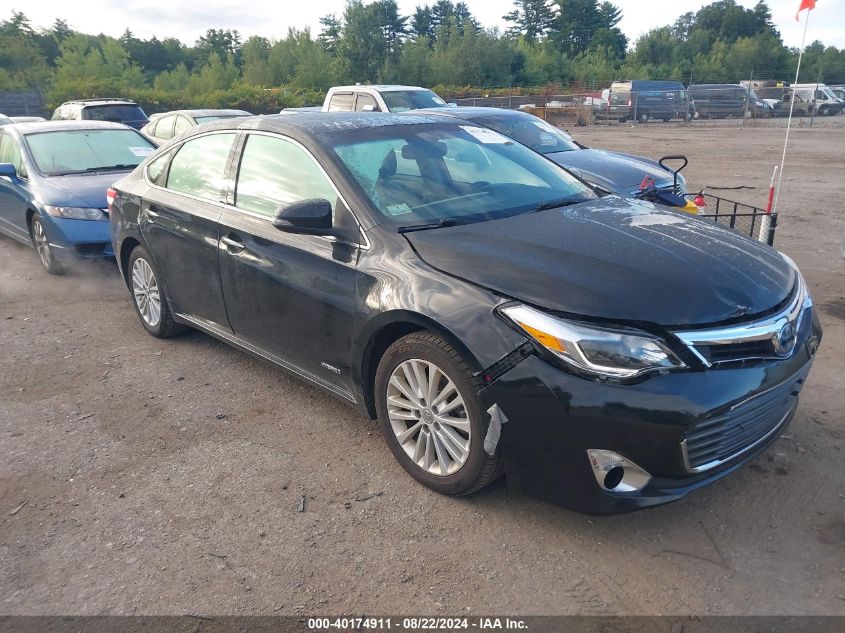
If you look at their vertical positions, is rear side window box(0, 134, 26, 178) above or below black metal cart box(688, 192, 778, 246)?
above

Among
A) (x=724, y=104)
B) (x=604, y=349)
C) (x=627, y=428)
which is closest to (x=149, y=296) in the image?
(x=604, y=349)

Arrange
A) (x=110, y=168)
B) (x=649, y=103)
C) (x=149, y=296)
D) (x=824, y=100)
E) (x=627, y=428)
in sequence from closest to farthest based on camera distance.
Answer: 1. (x=627, y=428)
2. (x=149, y=296)
3. (x=110, y=168)
4. (x=649, y=103)
5. (x=824, y=100)

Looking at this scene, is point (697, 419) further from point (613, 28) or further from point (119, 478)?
point (613, 28)

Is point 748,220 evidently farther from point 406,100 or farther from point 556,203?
point 406,100

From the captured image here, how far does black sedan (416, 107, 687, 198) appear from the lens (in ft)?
25.8

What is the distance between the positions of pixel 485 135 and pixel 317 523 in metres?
2.70

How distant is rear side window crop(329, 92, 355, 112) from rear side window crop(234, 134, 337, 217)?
9.53 metres

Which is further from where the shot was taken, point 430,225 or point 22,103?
point 22,103

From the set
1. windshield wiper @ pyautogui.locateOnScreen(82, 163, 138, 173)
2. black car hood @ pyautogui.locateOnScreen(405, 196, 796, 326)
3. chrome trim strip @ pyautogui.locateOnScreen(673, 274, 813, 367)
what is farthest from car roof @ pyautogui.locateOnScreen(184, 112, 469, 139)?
windshield wiper @ pyautogui.locateOnScreen(82, 163, 138, 173)

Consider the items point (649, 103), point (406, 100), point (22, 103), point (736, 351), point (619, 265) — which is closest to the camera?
point (736, 351)

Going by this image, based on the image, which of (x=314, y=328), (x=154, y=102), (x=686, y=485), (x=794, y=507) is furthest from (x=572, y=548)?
(x=154, y=102)

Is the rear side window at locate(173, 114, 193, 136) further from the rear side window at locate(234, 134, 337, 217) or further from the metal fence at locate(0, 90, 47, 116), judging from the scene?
the metal fence at locate(0, 90, 47, 116)

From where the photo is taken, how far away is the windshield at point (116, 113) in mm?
15758

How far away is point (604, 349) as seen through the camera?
2732mm
